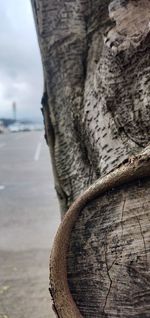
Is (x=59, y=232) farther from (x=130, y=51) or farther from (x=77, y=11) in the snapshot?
(x=77, y=11)

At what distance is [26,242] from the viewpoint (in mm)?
7141

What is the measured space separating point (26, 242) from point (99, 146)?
473 centimetres

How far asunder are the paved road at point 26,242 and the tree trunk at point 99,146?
1.93m

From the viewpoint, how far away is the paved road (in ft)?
16.3

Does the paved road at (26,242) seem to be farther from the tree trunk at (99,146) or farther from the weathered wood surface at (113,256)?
the weathered wood surface at (113,256)

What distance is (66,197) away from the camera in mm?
3188

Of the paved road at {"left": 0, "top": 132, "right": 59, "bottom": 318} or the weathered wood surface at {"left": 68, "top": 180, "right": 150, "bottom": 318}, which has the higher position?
the weathered wood surface at {"left": 68, "top": 180, "right": 150, "bottom": 318}

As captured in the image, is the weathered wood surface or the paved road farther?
the paved road

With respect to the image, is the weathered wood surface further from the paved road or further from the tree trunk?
the paved road

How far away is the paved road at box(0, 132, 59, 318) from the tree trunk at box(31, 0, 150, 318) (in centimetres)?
A: 193

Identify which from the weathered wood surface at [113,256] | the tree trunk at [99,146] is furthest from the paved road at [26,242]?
the weathered wood surface at [113,256]

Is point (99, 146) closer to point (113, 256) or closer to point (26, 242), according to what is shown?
point (113, 256)

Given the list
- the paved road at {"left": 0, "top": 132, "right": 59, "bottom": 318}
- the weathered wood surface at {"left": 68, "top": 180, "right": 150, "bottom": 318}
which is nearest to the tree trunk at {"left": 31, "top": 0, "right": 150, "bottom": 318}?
the weathered wood surface at {"left": 68, "top": 180, "right": 150, "bottom": 318}

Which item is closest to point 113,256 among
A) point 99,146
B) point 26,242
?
point 99,146
